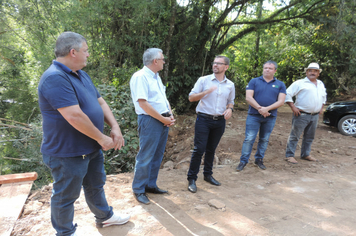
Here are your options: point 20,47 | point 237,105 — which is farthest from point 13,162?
point 237,105

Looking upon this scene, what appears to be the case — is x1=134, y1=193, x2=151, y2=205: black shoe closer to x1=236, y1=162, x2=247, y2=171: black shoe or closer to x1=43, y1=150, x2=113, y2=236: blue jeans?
x1=43, y1=150, x2=113, y2=236: blue jeans

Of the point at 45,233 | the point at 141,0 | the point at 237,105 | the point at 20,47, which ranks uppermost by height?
the point at 141,0

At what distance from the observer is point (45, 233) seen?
7.79 feet

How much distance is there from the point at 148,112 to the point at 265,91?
245cm

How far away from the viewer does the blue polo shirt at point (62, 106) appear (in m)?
1.80

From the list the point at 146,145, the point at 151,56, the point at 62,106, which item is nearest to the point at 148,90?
the point at 151,56

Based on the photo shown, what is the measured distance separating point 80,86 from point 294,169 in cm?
426

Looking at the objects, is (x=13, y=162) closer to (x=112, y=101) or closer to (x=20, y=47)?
(x=112, y=101)

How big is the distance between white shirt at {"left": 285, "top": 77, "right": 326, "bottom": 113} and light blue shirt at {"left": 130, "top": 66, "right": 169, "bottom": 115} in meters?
2.92

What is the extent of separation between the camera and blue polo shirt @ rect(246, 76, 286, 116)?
4.28 meters

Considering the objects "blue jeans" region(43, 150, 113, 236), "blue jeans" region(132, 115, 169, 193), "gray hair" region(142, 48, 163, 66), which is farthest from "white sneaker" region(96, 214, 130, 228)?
"gray hair" region(142, 48, 163, 66)

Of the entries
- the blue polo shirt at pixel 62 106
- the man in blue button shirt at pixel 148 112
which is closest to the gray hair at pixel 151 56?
the man in blue button shirt at pixel 148 112

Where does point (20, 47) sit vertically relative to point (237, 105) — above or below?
above

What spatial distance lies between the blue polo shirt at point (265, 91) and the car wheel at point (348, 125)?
178 inches
